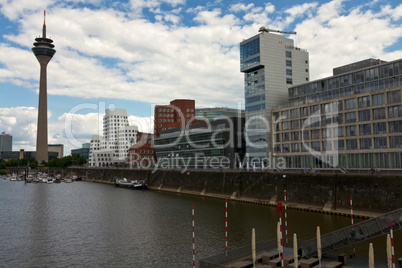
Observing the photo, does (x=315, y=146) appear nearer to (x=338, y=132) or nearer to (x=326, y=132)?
(x=326, y=132)

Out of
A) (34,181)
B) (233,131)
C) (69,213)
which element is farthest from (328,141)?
(34,181)

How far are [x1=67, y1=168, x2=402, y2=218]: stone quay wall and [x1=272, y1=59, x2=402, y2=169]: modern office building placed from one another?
1569 centimetres

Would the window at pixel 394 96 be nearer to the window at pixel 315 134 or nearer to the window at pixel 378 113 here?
the window at pixel 378 113

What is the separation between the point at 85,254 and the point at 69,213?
3034 cm

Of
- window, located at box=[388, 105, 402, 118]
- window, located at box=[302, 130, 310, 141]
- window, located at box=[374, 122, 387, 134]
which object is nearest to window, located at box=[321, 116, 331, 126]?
window, located at box=[302, 130, 310, 141]

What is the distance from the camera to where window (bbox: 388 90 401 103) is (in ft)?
206

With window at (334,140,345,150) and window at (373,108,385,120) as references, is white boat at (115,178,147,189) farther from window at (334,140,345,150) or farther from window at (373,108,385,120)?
window at (373,108,385,120)

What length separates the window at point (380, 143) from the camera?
65625mm

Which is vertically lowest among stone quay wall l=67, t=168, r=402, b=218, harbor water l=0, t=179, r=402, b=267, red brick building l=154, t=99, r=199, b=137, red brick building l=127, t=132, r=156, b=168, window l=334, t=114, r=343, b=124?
harbor water l=0, t=179, r=402, b=267

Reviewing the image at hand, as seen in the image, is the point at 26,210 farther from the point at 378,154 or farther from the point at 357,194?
the point at 378,154

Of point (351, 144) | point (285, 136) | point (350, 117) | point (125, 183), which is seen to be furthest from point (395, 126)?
point (125, 183)

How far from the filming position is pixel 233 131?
115 meters

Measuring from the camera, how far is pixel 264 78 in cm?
9725

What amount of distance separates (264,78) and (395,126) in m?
41.2
